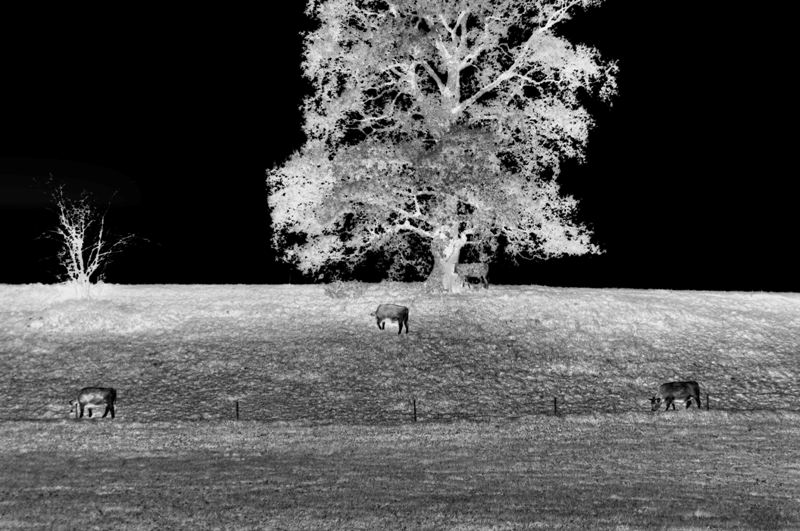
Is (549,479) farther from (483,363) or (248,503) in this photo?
(483,363)

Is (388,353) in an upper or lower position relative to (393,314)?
lower

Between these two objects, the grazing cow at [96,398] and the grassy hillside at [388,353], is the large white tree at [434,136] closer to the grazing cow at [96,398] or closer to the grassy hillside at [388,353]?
the grassy hillside at [388,353]

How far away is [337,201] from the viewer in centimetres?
3300

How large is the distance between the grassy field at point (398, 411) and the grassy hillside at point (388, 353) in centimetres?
11

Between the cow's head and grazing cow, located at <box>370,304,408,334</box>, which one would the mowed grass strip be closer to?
the cow's head

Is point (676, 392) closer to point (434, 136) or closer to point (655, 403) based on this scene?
point (655, 403)

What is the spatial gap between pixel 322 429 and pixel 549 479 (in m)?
6.99

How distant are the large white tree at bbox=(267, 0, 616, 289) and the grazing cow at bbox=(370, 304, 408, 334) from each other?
451cm

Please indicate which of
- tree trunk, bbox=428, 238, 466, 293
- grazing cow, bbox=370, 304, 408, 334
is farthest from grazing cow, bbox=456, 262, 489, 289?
grazing cow, bbox=370, 304, 408, 334

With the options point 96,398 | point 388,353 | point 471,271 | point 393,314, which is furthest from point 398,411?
point 471,271

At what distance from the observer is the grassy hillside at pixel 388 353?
2430 centimetres

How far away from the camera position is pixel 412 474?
55.8ft

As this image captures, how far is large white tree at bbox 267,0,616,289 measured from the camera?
33.0 meters

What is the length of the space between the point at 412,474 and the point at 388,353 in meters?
11.1
